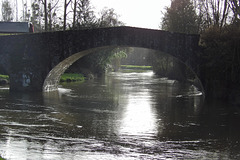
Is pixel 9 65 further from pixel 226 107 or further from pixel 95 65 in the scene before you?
pixel 95 65

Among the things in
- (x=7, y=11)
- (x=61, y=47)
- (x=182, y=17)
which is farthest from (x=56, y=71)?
(x=7, y=11)

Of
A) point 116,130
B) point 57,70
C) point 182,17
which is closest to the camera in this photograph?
point 116,130

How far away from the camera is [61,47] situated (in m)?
20.0

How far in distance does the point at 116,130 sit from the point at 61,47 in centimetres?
1030

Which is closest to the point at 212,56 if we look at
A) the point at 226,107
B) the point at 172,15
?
the point at 226,107

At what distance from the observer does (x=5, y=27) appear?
25.1 m

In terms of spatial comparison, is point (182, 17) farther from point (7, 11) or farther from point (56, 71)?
point (7, 11)

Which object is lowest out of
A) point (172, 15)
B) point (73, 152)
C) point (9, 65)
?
point (73, 152)

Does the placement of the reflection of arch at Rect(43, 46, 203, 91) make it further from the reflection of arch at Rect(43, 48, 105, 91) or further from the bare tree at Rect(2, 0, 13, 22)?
the bare tree at Rect(2, 0, 13, 22)

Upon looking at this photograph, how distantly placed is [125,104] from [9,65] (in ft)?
28.0

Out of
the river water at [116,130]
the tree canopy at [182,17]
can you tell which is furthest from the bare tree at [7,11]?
the river water at [116,130]

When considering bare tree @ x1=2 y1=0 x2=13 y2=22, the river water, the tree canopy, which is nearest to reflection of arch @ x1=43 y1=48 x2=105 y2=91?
the river water

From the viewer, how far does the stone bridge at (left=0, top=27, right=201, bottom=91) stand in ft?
61.8

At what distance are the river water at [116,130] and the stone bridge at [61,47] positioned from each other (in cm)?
312
